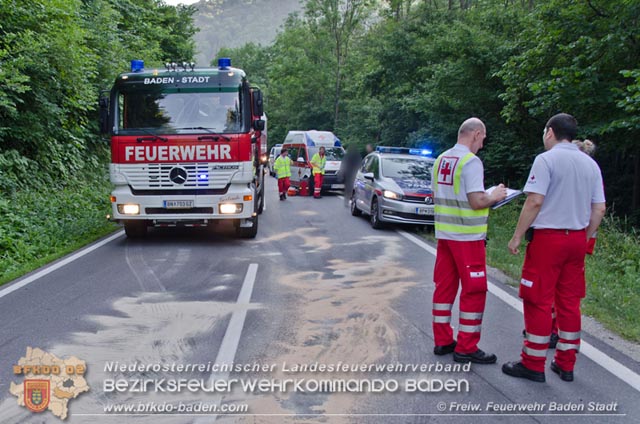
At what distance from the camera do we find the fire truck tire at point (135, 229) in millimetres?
11353

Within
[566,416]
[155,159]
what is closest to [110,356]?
[566,416]

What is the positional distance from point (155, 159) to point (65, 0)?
700 cm

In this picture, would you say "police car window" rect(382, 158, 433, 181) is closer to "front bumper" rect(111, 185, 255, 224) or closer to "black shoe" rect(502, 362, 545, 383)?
"front bumper" rect(111, 185, 255, 224)

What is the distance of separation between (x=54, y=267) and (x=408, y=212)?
715 centimetres

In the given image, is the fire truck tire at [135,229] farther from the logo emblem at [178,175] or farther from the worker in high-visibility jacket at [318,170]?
the worker in high-visibility jacket at [318,170]

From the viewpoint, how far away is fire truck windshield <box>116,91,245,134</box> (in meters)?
10.7

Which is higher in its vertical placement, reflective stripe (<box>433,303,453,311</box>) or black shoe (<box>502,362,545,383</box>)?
reflective stripe (<box>433,303,453,311</box>)

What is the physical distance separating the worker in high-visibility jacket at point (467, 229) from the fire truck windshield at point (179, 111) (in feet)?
20.6

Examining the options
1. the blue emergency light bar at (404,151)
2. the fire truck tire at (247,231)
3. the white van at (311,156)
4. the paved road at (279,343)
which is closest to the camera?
the paved road at (279,343)

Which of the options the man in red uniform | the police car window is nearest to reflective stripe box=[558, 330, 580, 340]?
the man in red uniform

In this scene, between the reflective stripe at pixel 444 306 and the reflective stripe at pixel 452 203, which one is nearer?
the reflective stripe at pixel 452 203

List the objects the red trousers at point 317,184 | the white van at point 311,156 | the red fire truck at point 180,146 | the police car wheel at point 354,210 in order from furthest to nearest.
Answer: the white van at point 311,156
the red trousers at point 317,184
the police car wheel at point 354,210
the red fire truck at point 180,146

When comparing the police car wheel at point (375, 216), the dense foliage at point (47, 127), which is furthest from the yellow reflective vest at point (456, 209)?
the police car wheel at point (375, 216)

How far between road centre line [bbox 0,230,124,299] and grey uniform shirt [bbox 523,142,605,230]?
628 centimetres
